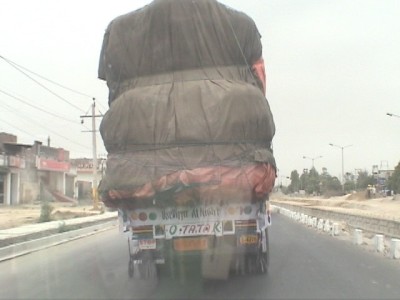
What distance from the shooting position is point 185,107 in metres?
8.38

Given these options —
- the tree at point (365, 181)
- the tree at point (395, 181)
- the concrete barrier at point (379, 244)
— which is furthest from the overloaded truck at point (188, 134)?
the tree at point (365, 181)

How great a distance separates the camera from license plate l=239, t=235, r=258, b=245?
851 cm

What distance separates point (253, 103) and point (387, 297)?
3459 millimetres

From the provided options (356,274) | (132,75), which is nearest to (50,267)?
(132,75)

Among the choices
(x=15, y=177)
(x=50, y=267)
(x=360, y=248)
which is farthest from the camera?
(x=15, y=177)

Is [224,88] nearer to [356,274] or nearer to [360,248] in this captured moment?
[356,274]

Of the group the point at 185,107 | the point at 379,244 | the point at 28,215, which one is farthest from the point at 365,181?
the point at 185,107

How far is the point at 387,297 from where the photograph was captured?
8422 millimetres

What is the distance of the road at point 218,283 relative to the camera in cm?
874

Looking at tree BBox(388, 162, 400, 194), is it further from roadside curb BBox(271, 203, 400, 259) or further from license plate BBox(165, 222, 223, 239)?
license plate BBox(165, 222, 223, 239)

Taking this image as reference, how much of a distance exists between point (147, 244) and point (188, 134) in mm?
1766

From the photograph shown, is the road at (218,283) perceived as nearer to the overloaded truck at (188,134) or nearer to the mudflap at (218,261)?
the mudflap at (218,261)

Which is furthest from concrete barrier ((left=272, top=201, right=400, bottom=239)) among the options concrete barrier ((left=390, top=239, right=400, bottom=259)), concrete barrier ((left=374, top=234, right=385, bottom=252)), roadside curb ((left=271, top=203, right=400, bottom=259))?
concrete barrier ((left=390, top=239, right=400, bottom=259))

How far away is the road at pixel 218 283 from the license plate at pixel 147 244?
73 cm
